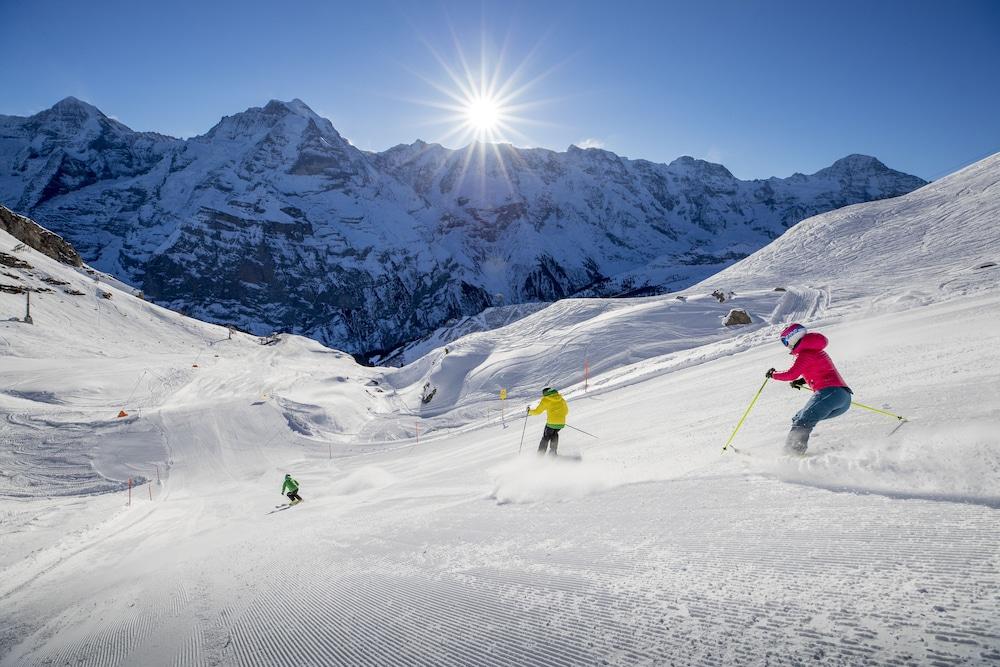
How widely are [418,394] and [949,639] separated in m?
34.8

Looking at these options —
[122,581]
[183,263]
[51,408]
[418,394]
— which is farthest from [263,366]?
[183,263]

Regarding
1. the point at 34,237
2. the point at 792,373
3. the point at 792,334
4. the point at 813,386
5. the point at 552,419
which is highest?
the point at 34,237

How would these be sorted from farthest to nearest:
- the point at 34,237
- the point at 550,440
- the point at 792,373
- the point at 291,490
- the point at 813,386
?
the point at 34,237 → the point at 291,490 → the point at 550,440 → the point at 792,373 → the point at 813,386

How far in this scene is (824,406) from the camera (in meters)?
5.09

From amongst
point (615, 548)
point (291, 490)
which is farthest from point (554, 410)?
point (291, 490)

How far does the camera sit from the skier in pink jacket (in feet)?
16.7

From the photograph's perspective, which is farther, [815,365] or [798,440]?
[815,365]

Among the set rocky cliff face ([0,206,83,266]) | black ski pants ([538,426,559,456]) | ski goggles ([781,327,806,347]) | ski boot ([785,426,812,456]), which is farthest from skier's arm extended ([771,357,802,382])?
rocky cliff face ([0,206,83,266])

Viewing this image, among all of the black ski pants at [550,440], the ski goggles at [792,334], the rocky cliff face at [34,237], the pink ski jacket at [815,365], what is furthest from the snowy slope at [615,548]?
the rocky cliff face at [34,237]

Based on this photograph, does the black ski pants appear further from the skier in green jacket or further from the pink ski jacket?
the skier in green jacket

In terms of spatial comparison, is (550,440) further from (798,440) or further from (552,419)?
(798,440)

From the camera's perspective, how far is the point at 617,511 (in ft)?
14.1

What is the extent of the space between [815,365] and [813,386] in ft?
0.86

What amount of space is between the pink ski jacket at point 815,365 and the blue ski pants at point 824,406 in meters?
0.10
